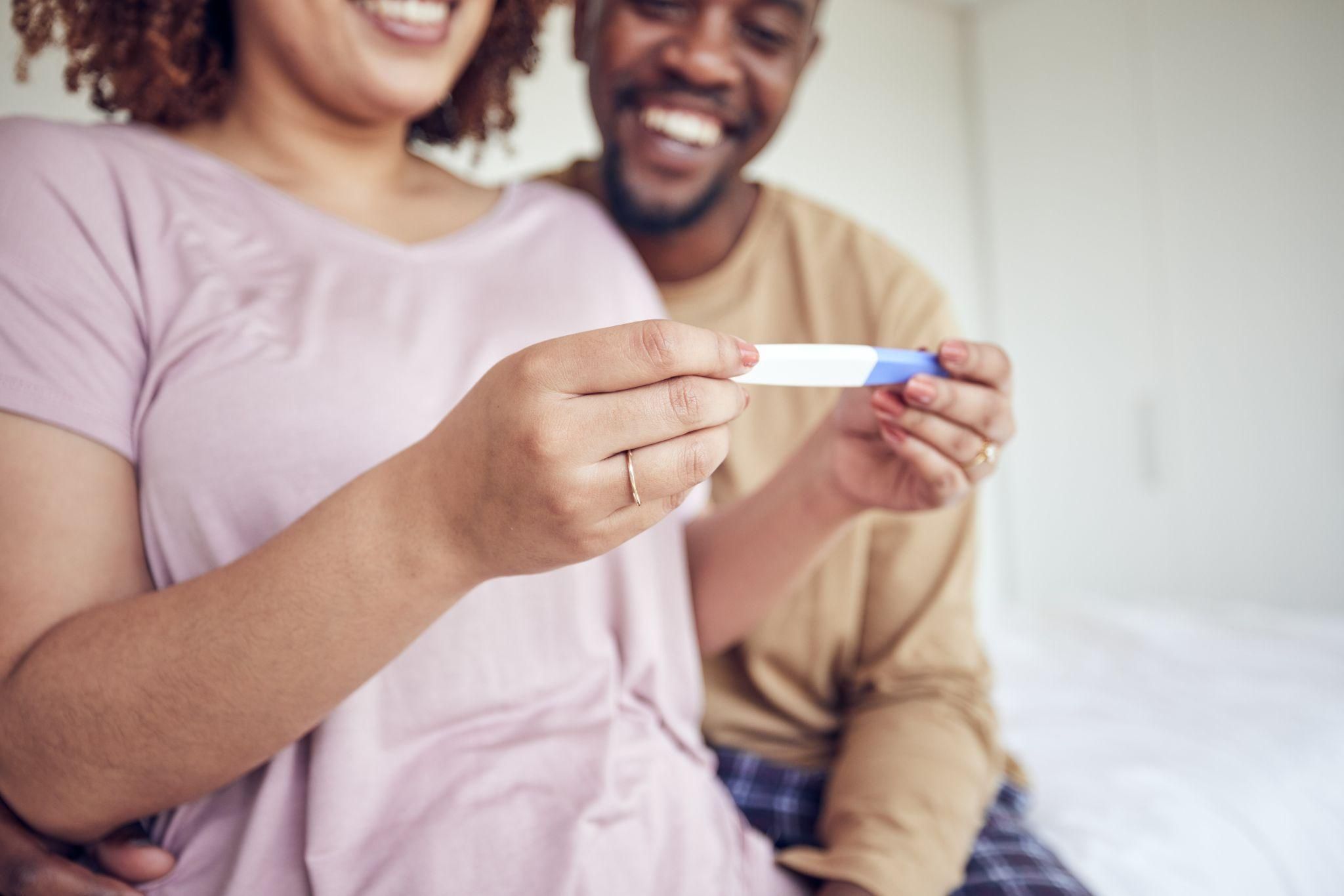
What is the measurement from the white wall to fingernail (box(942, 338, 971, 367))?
104 inches

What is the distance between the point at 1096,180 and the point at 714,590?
3083 millimetres

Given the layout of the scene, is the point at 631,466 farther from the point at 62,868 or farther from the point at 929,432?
the point at 62,868

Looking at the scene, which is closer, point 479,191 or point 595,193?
point 479,191

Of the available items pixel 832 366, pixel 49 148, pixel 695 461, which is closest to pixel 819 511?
pixel 832 366

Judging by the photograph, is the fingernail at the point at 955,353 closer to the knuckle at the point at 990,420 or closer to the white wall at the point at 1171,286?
the knuckle at the point at 990,420

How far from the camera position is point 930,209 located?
377 centimetres

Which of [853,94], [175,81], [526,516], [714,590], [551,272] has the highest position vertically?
[853,94]

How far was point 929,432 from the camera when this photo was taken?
71 centimetres

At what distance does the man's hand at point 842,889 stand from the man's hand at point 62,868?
0.50m

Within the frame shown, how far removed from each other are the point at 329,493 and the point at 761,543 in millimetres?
404

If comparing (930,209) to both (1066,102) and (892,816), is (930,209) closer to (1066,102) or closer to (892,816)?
(1066,102)

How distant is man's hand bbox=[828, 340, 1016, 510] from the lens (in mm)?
702

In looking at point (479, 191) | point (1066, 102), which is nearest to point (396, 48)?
point (479, 191)

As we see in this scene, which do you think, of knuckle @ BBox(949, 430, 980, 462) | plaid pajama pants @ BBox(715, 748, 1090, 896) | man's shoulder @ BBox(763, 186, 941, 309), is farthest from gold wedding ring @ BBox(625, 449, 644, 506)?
man's shoulder @ BBox(763, 186, 941, 309)
